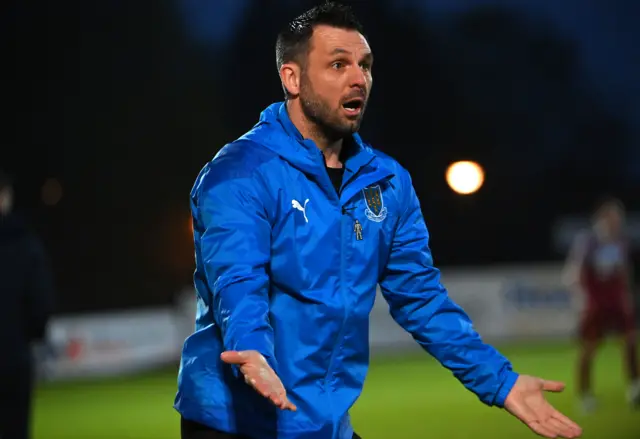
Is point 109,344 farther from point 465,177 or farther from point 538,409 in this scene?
point 465,177

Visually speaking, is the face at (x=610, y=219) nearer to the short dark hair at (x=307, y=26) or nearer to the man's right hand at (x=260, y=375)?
the short dark hair at (x=307, y=26)

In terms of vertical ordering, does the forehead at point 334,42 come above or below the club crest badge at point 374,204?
above

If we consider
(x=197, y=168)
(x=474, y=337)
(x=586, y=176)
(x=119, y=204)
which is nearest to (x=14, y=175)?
(x=119, y=204)

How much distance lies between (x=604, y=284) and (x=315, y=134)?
9637mm

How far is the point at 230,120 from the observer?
1390 inches

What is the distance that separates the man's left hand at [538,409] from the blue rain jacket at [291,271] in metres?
0.04

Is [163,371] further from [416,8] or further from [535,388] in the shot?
[416,8]

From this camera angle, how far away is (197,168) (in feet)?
110

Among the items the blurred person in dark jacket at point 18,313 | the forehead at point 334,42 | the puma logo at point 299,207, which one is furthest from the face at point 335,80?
the blurred person in dark jacket at point 18,313

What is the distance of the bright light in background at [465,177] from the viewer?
34.1m

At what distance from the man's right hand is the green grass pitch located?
7169 mm

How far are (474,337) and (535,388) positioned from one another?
12.2 inches

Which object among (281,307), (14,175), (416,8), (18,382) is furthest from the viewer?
(416,8)

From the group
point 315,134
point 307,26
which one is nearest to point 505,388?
point 315,134
